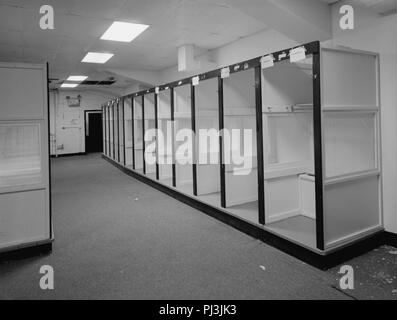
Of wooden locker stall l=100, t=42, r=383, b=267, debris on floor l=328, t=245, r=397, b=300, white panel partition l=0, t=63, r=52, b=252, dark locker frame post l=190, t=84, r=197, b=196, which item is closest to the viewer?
debris on floor l=328, t=245, r=397, b=300

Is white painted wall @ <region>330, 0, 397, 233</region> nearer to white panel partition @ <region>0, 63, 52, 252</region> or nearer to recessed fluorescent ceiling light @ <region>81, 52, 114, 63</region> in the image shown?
white panel partition @ <region>0, 63, 52, 252</region>

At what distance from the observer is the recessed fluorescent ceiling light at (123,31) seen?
4.74 metres

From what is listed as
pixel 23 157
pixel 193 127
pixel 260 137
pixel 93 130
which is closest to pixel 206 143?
pixel 193 127

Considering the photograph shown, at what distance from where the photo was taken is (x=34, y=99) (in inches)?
115

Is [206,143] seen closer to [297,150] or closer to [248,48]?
[297,150]

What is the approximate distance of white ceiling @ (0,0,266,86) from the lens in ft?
12.9

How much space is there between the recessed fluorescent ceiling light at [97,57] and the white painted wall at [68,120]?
672 cm

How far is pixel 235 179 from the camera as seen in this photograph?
4.14 metres

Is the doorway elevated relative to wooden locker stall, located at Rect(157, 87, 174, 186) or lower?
elevated

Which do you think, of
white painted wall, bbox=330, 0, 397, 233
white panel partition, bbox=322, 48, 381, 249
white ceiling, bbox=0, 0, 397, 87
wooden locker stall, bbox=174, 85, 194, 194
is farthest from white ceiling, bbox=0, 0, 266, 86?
white panel partition, bbox=322, 48, 381, 249

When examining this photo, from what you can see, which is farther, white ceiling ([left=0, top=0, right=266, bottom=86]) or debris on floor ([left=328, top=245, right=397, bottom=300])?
white ceiling ([left=0, top=0, right=266, bottom=86])

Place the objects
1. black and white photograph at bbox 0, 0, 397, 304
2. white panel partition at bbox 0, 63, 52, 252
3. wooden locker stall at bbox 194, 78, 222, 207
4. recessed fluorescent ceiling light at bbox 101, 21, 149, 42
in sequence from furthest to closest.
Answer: recessed fluorescent ceiling light at bbox 101, 21, 149, 42, wooden locker stall at bbox 194, 78, 222, 207, white panel partition at bbox 0, 63, 52, 252, black and white photograph at bbox 0, 0, 397, 304

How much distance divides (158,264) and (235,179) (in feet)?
5.84

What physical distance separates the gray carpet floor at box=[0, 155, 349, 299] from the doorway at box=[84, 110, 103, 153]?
1002 cm
